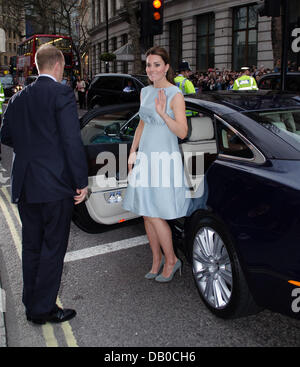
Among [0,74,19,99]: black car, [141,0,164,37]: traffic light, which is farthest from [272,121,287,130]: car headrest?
[0,74,19,99]: black car

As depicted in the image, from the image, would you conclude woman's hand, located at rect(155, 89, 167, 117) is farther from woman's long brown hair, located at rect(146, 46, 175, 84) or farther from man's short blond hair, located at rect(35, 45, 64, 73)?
man's short blond hair, located at rect(35, 45, 64, 73)

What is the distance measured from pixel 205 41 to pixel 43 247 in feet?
86.0

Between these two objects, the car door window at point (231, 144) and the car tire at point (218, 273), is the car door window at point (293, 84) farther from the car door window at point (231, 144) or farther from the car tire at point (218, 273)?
the car tire at point (218, 273)

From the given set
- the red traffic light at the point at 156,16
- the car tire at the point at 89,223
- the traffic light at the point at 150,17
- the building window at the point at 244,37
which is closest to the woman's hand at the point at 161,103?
the car tire at the point at 89,223

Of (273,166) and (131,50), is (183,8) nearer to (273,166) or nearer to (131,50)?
(131,50)

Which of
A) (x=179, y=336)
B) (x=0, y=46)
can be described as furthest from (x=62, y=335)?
(x=0, y=46)

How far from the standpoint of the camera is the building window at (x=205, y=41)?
1045 inches

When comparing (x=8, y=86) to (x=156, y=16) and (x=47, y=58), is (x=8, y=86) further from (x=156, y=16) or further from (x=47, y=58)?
(x=47, y=58)

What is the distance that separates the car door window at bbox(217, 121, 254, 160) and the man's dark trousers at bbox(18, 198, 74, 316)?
115cm

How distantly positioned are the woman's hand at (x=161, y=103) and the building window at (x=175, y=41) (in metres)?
27.9

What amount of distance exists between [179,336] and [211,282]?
0.45 m

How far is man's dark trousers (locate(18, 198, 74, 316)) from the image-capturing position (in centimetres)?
294

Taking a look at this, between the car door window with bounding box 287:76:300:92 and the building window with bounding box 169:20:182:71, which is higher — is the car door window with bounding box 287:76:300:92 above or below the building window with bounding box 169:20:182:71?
below

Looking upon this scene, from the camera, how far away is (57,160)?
9.19 ft
